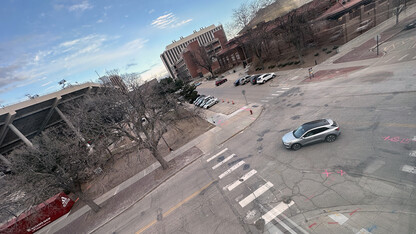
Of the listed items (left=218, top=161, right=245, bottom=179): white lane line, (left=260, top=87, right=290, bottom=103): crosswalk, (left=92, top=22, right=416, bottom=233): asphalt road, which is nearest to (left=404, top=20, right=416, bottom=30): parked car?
(left=92, top=22, right=416, bottom=233): asphalt road

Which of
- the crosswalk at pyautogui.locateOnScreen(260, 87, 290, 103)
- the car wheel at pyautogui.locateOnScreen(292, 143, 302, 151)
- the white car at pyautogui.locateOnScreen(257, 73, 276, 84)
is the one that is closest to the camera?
the car wheel at pyautogui.locateOnScreen(292, 143, 302, 151)

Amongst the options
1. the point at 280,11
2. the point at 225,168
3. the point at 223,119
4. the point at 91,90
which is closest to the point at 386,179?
the point at 225,168

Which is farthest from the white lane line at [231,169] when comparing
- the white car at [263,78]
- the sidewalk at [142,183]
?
the white car at [263,78]

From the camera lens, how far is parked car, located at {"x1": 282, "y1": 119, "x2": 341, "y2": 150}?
10.5 m

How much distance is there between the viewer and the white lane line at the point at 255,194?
893cm

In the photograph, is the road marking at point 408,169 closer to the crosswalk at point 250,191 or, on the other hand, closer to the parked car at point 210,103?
the crosswalk at point 250,191

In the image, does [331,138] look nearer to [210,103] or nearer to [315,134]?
[315,134]

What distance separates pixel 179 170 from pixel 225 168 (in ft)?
14.5

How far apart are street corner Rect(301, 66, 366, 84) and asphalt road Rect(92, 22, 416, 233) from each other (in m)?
3.60

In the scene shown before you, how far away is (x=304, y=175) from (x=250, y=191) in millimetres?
3133

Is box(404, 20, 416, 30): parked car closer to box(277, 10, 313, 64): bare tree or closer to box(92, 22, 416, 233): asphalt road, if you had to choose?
box(277, 10, 313, 64): bare tree

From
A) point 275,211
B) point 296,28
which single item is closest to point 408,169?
point 275,211

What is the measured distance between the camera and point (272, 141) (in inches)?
526

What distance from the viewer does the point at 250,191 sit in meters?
9.48
